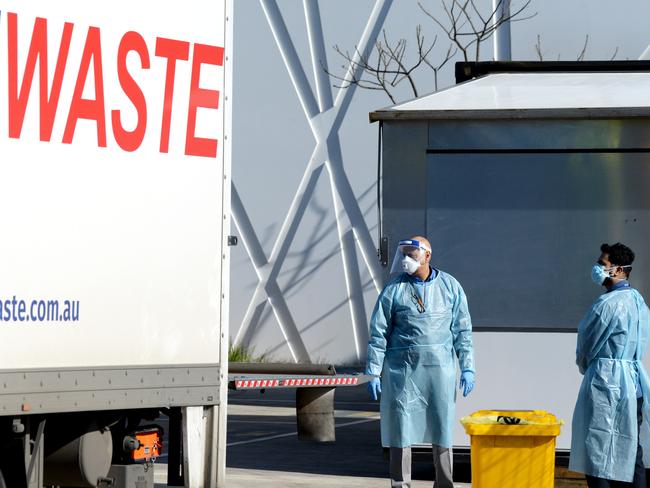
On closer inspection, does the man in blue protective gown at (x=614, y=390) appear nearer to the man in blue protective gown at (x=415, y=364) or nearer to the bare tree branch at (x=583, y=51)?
the man in blue protective gown at (x=415, y=364)

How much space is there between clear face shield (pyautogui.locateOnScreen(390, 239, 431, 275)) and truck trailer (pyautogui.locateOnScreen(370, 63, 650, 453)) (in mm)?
1745

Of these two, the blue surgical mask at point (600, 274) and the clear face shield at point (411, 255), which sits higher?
the clear face shield at point (411, 255)

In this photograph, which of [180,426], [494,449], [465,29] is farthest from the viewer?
[465,29]

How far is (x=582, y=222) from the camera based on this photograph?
12086 mm

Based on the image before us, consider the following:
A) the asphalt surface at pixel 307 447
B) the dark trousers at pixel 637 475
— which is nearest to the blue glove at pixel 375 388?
the dark trousers at pixel 637 475

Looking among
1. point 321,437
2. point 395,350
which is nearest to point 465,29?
point 321,437

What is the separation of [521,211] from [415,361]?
251 cm

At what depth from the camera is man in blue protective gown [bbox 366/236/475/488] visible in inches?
396

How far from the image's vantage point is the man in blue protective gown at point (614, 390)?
31.2 feet

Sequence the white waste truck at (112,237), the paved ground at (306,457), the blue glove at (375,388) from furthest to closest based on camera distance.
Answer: the paved ground at (306,457) → the blue glove at (375,388) → the white waste truck at (112,237)

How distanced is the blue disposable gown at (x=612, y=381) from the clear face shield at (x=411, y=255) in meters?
1.22

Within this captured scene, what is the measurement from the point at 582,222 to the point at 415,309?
257cm

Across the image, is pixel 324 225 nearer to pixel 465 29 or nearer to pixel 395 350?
pixel 465 29

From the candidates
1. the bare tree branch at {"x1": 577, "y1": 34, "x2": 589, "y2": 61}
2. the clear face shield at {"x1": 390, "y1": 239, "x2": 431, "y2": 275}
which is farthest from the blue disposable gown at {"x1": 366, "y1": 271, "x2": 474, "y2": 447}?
the bare tree branch at {"x1": 577, "y1": 34, "x2": 589, "y2": 61}
